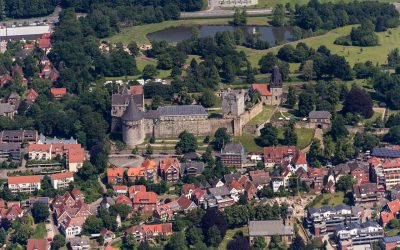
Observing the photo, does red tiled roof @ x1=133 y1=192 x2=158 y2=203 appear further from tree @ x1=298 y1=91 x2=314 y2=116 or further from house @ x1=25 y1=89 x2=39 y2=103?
house @ x1=25 y1=89 x2=39 y2=103

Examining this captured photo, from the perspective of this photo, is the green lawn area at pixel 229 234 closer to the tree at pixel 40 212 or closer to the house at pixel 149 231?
the house at pixel 149 231

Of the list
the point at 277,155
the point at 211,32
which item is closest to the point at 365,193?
the point at 277,155

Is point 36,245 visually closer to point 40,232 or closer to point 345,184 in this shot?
point 40,232

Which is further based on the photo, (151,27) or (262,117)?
(151,27)

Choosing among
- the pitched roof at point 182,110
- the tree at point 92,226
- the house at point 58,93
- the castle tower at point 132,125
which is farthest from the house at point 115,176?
the house at point 58,93

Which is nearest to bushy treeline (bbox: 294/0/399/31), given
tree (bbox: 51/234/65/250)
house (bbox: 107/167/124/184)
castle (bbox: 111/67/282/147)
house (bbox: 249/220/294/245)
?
castle (bbox: 111/67/282/147)

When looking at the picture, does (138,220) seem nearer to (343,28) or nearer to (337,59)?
(337,59)
